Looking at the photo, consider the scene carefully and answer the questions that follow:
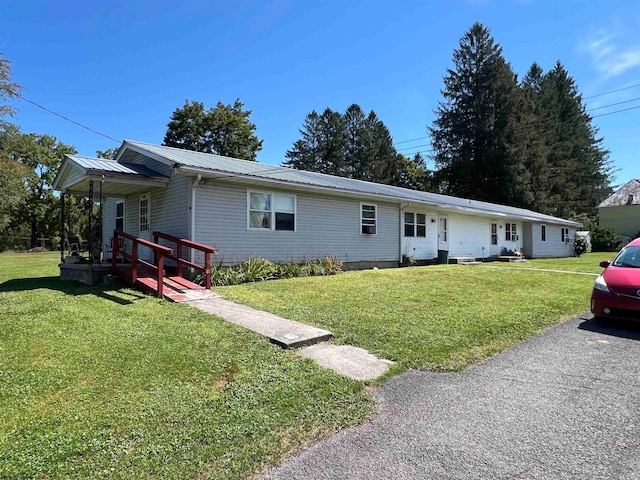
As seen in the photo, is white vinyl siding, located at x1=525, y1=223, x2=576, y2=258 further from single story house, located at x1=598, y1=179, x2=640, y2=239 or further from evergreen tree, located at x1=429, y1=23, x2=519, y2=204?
single story house, located at x1=598, y1=179, x2=640, y2=239

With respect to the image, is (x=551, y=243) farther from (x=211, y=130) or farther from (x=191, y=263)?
(x=211, y=130)

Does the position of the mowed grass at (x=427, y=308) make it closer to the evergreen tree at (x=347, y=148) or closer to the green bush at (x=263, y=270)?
the green bush at (x=263, y=270)

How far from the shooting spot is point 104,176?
31.7 ft

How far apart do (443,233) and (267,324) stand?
14975 millimetres

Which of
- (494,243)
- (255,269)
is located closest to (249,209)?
(255,269)

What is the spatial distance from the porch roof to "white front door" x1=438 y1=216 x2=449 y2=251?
12.9 m

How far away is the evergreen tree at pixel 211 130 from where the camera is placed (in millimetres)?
39656

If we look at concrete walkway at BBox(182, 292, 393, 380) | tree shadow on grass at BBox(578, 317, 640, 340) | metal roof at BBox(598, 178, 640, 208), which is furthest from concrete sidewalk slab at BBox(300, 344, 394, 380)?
metal roof at BBox(598, 178, 640, 208)

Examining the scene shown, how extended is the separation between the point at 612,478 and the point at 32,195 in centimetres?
5330

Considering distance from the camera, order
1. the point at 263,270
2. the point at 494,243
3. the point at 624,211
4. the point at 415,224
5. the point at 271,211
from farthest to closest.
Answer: the point at 624,211
the point at 494,243
the point at 415,224
the point at 271,211
the point at 263,270

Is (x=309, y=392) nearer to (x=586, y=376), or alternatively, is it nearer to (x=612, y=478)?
(x=612, y=478)

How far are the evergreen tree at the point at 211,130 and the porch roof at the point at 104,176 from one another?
93.9 feet

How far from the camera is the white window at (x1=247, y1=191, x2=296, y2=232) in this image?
1164 centimetres

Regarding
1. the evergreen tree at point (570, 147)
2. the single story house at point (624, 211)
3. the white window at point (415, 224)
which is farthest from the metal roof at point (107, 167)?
the evergreen tree at point (570, 147)
